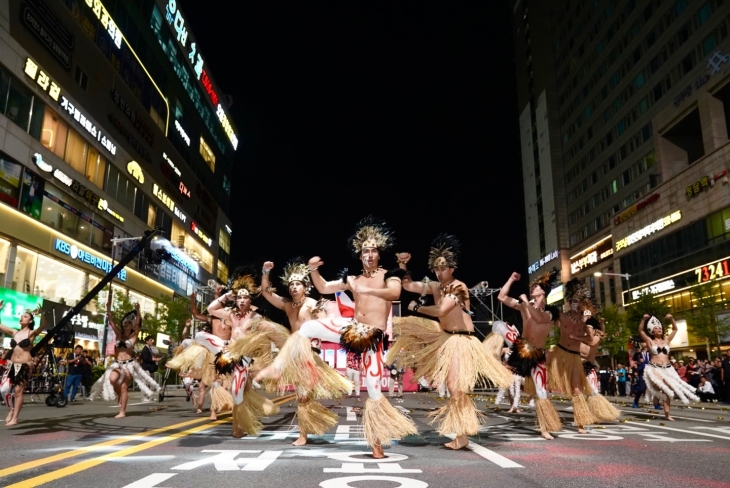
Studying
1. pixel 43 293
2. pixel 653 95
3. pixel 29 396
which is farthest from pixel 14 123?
pixel 653 95

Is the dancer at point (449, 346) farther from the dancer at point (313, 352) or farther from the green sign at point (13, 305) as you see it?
the green sign at point (13, 305)

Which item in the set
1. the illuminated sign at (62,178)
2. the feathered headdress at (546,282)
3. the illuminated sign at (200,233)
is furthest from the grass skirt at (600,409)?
the illuminated sign at (200,233)

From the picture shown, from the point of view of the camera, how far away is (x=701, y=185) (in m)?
39.5

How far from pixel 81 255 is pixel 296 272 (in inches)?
1204

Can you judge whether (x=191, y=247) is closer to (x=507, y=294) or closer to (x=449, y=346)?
→ (x=507, y=294)

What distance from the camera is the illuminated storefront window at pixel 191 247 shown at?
173 ft

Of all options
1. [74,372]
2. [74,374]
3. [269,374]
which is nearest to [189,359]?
[269,374]

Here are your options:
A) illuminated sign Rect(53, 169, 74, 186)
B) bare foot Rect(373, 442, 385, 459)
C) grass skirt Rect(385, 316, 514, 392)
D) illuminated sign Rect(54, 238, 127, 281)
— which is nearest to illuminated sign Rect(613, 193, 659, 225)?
illuminated sign Rect(54, 238, 127, 281)

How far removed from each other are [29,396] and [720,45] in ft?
153

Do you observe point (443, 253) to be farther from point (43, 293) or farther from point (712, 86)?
point (712, 86)

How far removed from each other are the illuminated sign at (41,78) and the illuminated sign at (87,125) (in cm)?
96

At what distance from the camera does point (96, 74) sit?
3566 cm

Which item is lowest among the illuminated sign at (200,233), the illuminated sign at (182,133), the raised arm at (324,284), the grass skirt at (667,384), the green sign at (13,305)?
the grass skirt at (667,384)

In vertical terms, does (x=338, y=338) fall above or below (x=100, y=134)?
below
